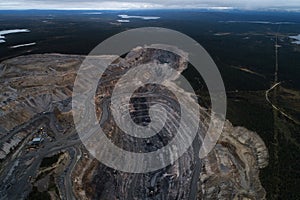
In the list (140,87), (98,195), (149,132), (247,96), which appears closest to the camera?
(98,195)

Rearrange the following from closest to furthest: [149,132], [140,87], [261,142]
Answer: [261,142] < [149,132] < [140,87]

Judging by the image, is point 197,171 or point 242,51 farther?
point 242,51

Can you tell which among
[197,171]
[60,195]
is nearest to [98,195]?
[60,195]

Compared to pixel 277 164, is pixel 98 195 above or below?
below

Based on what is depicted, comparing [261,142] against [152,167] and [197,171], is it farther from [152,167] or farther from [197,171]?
[152,167]

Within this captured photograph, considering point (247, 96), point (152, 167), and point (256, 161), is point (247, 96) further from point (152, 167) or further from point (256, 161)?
point (152, 167)

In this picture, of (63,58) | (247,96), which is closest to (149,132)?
(247,96)
